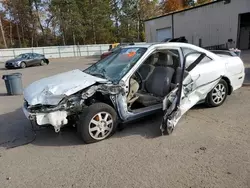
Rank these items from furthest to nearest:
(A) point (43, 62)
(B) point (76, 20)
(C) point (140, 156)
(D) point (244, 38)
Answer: (B) point (76, 20)
(A) point (43, 62)
(D) point (244, 38)
(C) point (140, 156)

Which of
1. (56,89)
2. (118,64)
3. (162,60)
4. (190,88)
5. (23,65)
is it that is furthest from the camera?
(23,65)

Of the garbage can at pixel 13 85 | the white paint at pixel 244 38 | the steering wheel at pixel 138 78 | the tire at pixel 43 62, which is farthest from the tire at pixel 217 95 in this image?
the tire at pixel 43 62

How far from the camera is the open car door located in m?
3.93

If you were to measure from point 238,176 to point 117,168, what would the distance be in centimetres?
150

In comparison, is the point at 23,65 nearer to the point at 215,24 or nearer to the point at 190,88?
the point at 215,24

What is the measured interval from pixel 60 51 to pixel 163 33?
15.3 meters

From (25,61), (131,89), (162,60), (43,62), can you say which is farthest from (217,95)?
(43,62)

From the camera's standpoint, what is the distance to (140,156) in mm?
3330

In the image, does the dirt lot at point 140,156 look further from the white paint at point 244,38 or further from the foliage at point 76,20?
the foliage at point 76,20

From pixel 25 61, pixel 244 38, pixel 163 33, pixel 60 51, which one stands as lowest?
pixel 25 61

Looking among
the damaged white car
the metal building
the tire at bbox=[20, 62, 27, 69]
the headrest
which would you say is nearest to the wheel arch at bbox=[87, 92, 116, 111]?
the damaged white car

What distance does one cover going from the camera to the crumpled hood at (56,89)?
361 centimetres

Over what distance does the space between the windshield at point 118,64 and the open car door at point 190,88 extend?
0.86 metres

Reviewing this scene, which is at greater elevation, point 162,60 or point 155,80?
point 162,60
